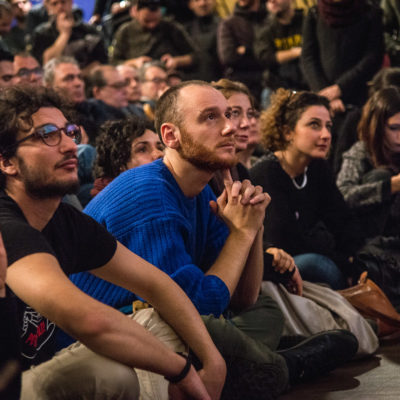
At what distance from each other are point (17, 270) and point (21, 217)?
22cm

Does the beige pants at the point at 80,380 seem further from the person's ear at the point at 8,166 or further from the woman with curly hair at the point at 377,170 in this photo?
the woman with curly hair at the point at 377,170

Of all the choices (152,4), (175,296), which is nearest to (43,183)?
(175,296)

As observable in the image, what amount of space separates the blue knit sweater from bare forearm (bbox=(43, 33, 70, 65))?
4.25 m

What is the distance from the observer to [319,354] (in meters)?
2.72

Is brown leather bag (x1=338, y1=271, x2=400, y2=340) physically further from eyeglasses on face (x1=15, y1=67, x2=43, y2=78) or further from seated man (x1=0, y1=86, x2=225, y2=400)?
eyeglasses on face (x1=15, y1=67, x2=43, y2=78)

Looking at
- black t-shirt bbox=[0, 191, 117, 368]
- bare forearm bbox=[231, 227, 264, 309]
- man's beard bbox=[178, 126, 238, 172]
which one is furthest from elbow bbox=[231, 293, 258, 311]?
black t-shirt bbox=[0, 191, 117, 368]

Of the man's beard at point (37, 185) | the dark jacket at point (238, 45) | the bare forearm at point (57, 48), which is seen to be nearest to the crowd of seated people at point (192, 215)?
the man's beard at point (37, 185)

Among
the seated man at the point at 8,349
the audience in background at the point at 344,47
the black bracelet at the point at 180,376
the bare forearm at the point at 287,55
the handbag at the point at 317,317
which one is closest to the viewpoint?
the seated man at the point at 8,349

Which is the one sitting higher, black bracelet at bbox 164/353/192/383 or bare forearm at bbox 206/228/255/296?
bare forearm at bbox 206/228/255/296

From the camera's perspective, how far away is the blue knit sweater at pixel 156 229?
7.55 ft

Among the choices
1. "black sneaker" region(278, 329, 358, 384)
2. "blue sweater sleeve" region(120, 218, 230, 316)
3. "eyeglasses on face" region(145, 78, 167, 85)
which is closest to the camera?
"blue sweater sleeve" region(120, 218, 230, 316)

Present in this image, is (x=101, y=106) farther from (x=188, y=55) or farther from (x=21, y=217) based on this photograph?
(x=21, y=217)

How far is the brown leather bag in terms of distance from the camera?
3.37 meters

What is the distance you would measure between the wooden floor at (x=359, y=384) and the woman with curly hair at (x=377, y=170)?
1.18 meters
